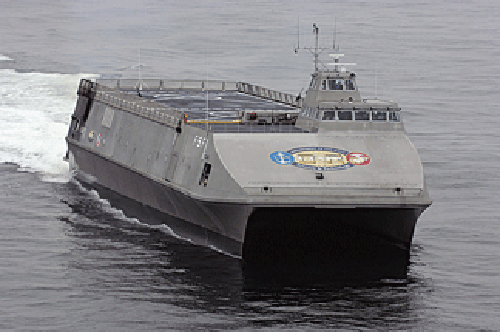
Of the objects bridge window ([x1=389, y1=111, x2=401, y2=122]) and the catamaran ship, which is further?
bridge window ([x1=389, y1=111, x2=401, y2=122])

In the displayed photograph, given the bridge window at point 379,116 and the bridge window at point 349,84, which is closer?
the bridge window at point 379,116

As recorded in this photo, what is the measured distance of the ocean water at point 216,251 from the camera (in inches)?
1786

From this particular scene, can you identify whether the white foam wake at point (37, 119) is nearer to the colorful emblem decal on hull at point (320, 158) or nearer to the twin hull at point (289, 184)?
the twin hull at point (289, 184)

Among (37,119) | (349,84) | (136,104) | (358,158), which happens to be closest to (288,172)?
(358,158)

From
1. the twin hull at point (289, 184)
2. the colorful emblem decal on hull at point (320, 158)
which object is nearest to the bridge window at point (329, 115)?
the twin hull at point (289, 184)

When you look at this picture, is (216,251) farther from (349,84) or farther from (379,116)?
(349,84)

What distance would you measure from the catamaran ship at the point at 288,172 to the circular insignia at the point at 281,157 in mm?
51

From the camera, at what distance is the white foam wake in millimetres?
79625

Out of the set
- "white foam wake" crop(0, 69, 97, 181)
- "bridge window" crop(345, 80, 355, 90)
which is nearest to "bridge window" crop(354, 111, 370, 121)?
"bridge window" crop(345, 80, 355, 90)

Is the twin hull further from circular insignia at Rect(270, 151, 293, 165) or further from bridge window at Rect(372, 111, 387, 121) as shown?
bridge window at Rect(372, 111, 387, 121)

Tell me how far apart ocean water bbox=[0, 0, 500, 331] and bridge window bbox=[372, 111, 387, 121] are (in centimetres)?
746

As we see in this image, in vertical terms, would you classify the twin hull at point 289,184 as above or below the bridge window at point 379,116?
below

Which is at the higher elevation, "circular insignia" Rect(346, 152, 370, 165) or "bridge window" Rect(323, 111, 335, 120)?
"bridge window" Rect(323, 111, 335, 120)

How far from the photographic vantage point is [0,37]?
5733 inches
